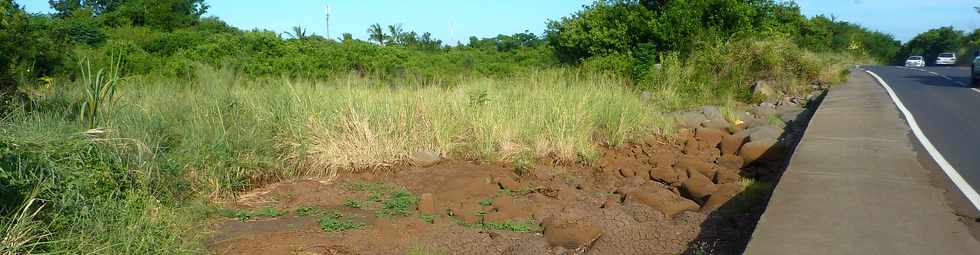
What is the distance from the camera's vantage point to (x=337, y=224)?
761 cm

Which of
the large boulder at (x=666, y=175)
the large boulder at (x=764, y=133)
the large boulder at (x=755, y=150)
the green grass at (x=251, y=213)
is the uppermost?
the large boulder at (x=764, y=133)

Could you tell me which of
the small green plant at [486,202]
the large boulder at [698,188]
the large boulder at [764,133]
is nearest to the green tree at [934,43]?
the large boulder at [764,133]

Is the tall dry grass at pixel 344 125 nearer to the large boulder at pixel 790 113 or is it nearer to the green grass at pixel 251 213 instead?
the green grass at pixel 251 213

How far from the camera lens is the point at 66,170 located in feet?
19.8

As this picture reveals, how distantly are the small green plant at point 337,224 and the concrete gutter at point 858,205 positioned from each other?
356cm

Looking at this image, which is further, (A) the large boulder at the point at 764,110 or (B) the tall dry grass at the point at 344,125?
(A) the large boulder at the point at 764,110


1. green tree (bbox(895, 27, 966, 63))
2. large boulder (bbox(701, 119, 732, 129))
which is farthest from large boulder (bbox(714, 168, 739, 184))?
green tree (bbox(895, 27, 966, 63))

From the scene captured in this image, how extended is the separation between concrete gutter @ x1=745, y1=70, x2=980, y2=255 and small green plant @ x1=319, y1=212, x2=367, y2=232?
140 inches

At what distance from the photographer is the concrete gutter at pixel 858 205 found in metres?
5.48

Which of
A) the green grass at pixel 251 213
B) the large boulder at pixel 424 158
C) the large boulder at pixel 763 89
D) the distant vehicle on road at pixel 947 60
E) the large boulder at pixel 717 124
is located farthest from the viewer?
the distant vehicle on road at pixel 947 60

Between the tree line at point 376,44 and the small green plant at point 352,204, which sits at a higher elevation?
the tree line at point 376,44

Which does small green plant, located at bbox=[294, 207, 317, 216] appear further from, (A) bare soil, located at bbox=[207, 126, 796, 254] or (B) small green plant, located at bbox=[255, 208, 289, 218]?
(B) small green plant, located at bbox=[255, 208, 289, 218]

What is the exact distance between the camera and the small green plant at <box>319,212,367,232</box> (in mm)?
7547

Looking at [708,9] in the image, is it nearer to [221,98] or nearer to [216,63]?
[216,63]
